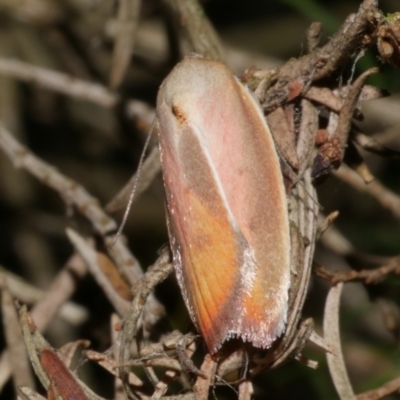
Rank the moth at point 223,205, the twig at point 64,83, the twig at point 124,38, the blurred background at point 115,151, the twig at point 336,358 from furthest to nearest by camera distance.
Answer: the blurred background at point 115,151
the twig at point 64,83
the twig at point 124,38
the twig at point 336,358
the moth at point 223,205

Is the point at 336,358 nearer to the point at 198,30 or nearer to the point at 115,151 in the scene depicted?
the point at 198,30

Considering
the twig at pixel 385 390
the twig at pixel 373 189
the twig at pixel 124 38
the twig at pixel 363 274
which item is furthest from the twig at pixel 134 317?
the twig at pixel 124 38

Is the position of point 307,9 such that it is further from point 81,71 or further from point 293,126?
point 81,71

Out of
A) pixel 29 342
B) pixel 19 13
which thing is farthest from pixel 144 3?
pixel 29 342

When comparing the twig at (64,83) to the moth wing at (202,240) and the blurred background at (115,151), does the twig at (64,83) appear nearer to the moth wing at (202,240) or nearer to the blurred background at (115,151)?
the blurred background at (115,151)

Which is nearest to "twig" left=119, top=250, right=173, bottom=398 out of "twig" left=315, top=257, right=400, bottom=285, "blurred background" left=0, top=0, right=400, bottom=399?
"twig" left=315, top=257, right=400, bottom=285

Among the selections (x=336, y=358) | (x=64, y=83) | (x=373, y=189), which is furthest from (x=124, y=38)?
A: (x=336, y=358)
